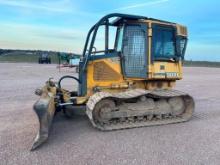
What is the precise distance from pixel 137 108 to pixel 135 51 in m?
1.44

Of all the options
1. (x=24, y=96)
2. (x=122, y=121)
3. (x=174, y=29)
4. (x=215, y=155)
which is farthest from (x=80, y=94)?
(x=24, y=96)

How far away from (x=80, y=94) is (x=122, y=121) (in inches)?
55.8

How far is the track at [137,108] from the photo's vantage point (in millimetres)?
5809

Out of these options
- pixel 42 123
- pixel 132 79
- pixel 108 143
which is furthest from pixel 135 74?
pixel 42 123

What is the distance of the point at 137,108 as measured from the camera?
6.09 meters

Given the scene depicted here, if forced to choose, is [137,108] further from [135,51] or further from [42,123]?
[42,123]

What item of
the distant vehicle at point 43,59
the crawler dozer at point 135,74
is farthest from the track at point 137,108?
the distant vehicle at point 43,59

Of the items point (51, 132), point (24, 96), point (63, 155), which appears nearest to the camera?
point (63, 155)

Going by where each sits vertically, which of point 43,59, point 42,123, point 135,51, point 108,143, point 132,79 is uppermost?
point 43,59

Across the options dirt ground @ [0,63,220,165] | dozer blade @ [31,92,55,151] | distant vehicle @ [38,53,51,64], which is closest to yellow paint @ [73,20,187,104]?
dirt ground @ [0,63,220,165]

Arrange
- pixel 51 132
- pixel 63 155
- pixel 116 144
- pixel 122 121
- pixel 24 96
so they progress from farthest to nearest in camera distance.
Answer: pixel 24 96, pixel 122 121, pixel 51 132, pixel 116 144, pixel 63 155

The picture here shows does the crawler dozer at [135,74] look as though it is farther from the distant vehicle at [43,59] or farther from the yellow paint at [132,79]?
the distant vehicle at [43,59]

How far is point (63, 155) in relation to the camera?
4383 mm

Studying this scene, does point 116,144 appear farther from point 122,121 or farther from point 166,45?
point 166,45
